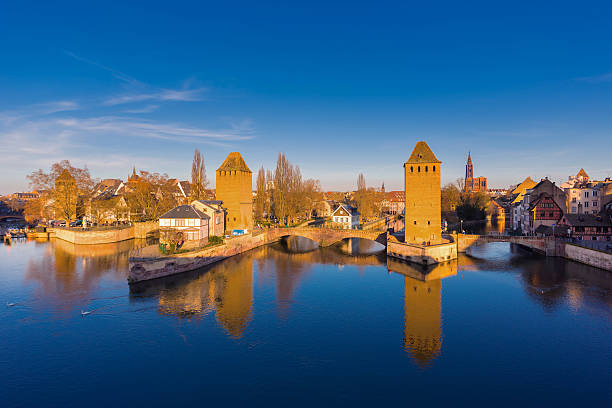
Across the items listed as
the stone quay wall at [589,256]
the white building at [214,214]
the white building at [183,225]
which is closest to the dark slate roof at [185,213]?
the white building at [183,225]

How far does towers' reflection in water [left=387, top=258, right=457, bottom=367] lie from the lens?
20.1 m

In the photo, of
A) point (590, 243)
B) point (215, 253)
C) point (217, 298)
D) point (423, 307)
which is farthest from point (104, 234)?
point (590, 243)

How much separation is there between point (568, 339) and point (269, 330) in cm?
1799

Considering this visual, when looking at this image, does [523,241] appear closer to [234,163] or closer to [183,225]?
[234,163]

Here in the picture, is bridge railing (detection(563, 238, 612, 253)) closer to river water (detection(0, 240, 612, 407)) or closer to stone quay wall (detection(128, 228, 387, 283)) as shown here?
river water (detection(0, 240, 612, 407))

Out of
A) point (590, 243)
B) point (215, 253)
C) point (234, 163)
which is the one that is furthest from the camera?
point (234, 163)

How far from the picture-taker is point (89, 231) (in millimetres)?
57844

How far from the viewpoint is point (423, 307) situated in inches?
1078

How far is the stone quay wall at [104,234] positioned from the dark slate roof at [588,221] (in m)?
68.0

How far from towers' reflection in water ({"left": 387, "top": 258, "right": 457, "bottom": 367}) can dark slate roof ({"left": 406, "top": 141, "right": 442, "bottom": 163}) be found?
12.8 metres

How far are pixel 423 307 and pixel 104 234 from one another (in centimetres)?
5333

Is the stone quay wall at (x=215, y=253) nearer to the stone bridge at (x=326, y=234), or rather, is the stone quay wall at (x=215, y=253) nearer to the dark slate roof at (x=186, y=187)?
the stone bridge at (x=326, y=234)

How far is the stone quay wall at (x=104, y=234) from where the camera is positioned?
57562mm

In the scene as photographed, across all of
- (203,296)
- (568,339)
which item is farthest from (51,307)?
(568,339)
